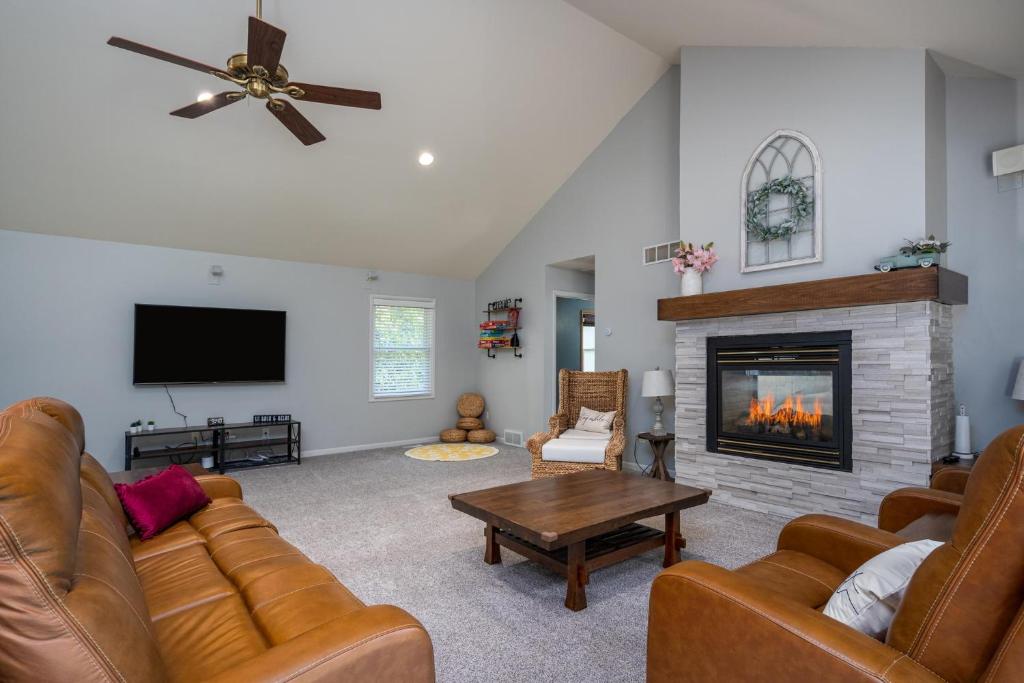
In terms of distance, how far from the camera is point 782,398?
4.09 m

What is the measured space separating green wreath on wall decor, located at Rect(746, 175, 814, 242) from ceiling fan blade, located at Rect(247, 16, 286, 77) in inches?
140

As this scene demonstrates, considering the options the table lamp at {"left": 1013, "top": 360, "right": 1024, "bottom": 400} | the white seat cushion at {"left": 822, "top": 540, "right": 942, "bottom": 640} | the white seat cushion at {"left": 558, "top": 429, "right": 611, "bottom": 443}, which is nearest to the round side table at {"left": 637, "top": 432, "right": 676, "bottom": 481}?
the white seat cushion at {"left": 558, "top": 429, "right": 611, "bottom": 443}

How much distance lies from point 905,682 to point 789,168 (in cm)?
393

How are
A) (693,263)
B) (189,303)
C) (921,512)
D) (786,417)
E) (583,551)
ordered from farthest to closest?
(189,303)
(693,263)
(786,417)
(583,551)
(921,512)

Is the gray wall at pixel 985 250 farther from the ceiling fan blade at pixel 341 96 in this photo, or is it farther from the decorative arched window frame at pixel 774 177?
the ceiling fan blade at pixel 341 96

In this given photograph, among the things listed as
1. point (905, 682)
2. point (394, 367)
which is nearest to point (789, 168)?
point (905, 682)

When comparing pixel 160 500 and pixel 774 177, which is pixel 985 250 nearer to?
pixel 774 177

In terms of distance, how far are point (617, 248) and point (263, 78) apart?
13.0 feet

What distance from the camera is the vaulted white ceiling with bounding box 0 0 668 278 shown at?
3811mm

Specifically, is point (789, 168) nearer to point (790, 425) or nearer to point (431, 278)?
point (790, 425)

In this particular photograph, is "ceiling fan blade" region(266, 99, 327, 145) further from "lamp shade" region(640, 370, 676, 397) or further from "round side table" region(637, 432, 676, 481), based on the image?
"round side table" region(637, 432, 676, 481)

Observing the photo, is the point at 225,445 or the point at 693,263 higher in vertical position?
the point at 693,263

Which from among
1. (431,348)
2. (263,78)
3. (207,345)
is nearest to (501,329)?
(431,348)

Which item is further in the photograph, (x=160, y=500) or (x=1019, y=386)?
(x=1019, y=386)
